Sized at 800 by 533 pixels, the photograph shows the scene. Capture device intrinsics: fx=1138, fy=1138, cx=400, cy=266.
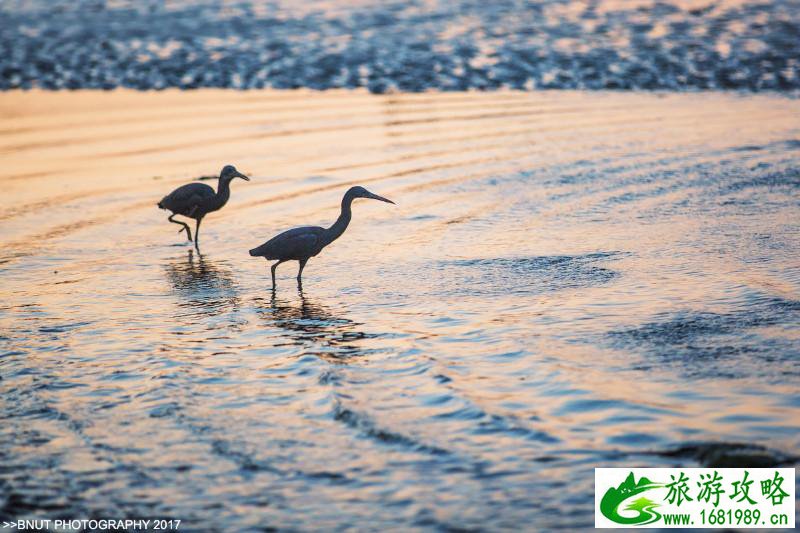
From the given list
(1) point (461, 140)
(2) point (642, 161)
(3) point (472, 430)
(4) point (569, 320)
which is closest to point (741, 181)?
(2) point (642, 161)

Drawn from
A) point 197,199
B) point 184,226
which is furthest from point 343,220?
point 184,226

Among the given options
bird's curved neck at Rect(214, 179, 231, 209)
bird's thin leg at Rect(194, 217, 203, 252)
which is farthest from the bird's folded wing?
bird's curved neck at Rect(214, 179, 231, 209)

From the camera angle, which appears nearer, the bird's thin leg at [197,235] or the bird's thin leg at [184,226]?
the bird's thin leg at [197,235]

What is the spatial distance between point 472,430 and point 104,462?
8.83ft

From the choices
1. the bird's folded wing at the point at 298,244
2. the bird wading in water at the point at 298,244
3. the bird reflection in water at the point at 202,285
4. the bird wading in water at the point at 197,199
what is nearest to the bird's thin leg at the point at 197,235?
the bird wading in water at the point at 197,199

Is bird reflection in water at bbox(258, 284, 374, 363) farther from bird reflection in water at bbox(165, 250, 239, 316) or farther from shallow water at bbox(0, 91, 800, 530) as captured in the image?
bird reflection in water at bbox(165, 250, 239, 316)

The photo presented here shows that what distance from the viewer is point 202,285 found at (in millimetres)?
13094

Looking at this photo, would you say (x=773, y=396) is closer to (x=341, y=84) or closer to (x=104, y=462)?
(x=104, y=462)

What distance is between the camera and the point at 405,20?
1534 inches

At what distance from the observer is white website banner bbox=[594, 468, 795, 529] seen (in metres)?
7.27

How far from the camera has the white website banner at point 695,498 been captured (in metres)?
7.27

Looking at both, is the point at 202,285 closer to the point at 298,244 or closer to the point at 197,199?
the point at 298,244

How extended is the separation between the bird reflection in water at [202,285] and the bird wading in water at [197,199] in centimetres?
73

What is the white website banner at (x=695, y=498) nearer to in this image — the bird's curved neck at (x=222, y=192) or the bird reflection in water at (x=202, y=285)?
the bird reflection in water at (x=202, y=285)
